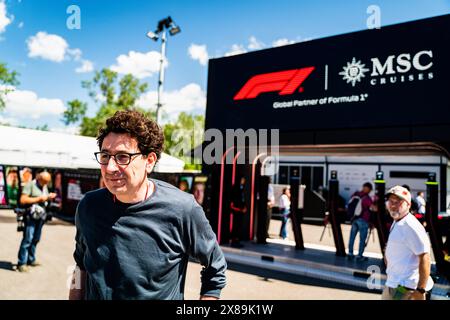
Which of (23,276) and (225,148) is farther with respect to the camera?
(225,148)

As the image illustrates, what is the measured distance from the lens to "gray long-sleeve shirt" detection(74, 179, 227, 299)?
166 centimetres

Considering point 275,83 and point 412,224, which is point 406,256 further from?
point 275,83

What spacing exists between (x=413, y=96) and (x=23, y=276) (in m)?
7.78

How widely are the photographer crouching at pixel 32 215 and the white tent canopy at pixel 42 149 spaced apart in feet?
24.3

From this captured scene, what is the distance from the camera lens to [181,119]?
47.4 m

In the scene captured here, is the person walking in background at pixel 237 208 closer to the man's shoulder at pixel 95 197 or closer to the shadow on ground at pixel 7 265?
the shadow on ground at pixel 7 265

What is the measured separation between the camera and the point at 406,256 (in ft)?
10.6

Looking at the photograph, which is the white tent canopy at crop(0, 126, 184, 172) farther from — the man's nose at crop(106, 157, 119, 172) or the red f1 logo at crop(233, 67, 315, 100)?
the man's nose at crop(106, 157, 119, 172)

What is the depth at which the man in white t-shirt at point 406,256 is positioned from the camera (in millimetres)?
3135

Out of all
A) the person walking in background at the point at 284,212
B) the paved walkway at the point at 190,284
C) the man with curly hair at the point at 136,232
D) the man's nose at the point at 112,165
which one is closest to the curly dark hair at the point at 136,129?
the man with curly hair at the point at 136,232

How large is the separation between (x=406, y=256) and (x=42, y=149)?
1661cm

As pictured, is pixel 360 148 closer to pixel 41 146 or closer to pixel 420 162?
pixel 420 162

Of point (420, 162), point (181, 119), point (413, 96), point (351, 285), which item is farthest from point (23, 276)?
point (181, 119)

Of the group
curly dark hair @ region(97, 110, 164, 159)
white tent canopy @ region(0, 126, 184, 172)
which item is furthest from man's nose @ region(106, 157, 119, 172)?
white tent canopy @ region(0, 126, 184, 172)
